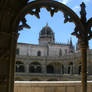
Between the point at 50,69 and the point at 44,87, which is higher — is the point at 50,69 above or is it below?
below

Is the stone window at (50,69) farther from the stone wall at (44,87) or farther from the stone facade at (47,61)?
the stone wall at (44,87)

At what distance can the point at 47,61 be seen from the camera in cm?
4234

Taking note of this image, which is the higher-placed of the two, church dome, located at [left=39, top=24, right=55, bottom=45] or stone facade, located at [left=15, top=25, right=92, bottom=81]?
church dome, located at [left=39, top=24, right=55, bottom=45]

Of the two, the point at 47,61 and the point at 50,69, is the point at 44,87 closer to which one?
the point at 47,61

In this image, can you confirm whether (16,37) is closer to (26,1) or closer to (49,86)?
(26,1)

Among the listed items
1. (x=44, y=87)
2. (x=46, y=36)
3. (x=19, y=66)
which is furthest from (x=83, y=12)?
(x=46, y=36)

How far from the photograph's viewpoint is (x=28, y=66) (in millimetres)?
41750

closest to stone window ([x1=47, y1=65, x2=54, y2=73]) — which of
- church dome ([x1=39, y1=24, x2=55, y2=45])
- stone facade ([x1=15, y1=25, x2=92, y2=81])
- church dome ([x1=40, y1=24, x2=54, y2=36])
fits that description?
stone facade ([x1=15, y1=25, x2=92, y2=81])

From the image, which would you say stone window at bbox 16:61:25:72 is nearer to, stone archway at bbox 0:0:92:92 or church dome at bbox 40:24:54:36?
church dome at bbox 40:24:54:36

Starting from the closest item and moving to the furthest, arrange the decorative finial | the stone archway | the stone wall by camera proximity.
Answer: the stone archway
the decorative finial
the stone wall

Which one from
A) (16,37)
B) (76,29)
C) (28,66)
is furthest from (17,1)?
(28,66)

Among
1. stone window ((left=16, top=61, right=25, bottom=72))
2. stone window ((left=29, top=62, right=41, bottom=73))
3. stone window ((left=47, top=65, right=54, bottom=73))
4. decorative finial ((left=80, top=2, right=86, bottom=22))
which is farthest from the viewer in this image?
stone window ((left=47, top=65, right=54, bottom=73))

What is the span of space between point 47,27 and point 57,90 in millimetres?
49312

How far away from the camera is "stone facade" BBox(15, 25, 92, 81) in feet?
114
